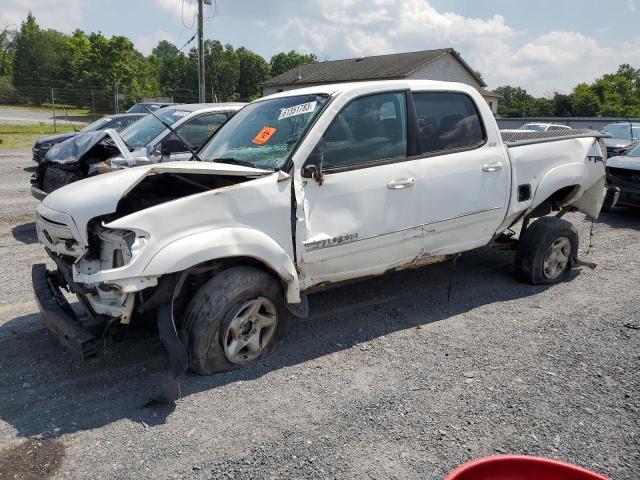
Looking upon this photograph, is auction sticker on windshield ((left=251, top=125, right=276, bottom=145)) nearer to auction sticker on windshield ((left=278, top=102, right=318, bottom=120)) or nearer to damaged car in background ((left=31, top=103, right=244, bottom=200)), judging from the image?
auction sticker on windshield ((left=278, top=102, right=318, bottom=120))

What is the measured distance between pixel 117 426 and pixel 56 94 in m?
33.2

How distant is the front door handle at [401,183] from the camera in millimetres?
4258

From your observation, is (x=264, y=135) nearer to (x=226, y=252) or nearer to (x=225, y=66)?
(x=226, y=252)

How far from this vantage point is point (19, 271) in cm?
592

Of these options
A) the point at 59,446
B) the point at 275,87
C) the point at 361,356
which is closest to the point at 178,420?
the point at 59,446

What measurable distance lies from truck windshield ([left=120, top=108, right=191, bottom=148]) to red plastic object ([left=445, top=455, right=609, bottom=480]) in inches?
277

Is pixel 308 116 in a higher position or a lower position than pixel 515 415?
higher

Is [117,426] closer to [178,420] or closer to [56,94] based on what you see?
[178,420]

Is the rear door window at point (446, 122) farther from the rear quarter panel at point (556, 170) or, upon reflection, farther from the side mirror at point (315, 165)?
the side mirror at point (315, 165)

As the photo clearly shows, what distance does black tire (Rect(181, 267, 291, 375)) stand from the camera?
353 centimetres

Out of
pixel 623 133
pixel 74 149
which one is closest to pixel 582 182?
pixel 74 149

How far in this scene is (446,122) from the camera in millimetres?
4816

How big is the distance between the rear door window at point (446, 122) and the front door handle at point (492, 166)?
0.22 metres

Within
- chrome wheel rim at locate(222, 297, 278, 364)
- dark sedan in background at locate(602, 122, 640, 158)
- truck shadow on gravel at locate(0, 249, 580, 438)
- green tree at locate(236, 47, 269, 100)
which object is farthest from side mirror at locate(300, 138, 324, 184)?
green tree at locate(236, 47, 269, 100)
